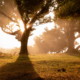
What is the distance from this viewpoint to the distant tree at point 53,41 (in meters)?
40.1

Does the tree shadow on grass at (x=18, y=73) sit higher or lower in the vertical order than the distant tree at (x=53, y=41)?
lower

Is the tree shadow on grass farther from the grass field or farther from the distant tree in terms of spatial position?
the distant tree

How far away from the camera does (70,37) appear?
91.6ft

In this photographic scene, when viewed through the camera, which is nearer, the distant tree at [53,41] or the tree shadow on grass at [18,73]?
the tree shadow on grass at [18,73]

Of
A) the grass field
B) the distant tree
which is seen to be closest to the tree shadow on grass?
the grass field

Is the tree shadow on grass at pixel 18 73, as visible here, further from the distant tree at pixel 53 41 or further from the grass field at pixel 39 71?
the distant tree at pixel 53 41

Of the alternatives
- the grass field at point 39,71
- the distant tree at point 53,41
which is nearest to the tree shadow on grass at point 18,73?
the grass field at point 39,71

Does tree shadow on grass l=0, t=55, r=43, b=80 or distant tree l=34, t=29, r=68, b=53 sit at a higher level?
distant tree l=34, t=29, r=68, b=53

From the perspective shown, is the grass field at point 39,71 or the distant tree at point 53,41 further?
the distant tree at point 53,41

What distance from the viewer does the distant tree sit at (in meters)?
40.1

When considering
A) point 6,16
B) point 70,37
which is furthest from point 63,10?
point 70,37

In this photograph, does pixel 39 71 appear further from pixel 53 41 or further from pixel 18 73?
pixel 53 41

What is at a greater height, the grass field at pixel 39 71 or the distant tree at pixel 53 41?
the distant tree at pixel 53 41

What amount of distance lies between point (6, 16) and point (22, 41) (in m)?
A: 4.93
